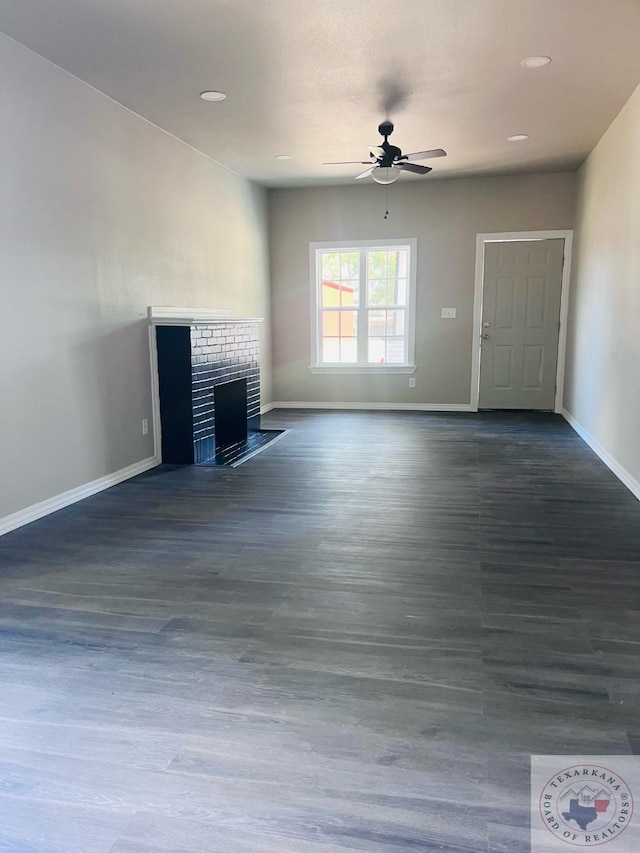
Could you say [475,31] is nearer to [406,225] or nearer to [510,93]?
[510,93]

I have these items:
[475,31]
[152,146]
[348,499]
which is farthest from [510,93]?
[348,499]

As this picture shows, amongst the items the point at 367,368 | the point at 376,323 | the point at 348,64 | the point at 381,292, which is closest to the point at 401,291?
the point at 381,292

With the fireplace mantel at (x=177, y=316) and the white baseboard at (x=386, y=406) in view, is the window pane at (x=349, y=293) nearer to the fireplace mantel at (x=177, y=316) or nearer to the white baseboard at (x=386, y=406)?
the white baseboard at (x=386, y=406)

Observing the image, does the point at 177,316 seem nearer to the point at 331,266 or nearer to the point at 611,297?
the point at 331,266

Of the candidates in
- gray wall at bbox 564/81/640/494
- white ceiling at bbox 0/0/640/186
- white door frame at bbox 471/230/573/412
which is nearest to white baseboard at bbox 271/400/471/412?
white door frame at bbox 471/230/573/412

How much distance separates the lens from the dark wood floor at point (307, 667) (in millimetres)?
1435

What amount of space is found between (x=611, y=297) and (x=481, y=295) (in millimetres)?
2388

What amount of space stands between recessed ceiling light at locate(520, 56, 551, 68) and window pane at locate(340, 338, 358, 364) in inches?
169

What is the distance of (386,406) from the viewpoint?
7.68m

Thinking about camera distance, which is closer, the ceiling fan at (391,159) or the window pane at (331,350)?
the ceiling fan at (391,159)

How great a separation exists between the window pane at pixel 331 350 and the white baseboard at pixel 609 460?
2997 mm

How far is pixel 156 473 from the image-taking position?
15.1 feet

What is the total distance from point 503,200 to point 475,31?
4018mm

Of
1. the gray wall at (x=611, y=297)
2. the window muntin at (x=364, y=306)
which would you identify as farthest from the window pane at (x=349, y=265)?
the gray wall at (x=611, y=297)
